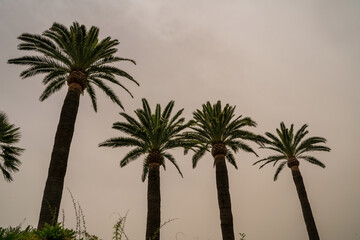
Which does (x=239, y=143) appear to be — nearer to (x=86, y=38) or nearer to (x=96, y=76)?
(x=96, y=76)

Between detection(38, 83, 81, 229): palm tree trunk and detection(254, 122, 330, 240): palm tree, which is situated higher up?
detection(254, 122, 330, 240): palm tree

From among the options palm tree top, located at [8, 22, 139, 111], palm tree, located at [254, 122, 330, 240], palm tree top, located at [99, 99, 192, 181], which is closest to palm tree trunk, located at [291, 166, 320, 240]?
palm tree, located at [254, 122, 330, 240]

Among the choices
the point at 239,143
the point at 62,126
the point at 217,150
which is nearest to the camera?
the point at 62,126

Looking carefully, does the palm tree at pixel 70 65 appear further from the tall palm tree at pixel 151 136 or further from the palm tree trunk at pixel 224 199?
the palm tree trunk at pixel 224 199

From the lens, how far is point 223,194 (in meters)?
18.2

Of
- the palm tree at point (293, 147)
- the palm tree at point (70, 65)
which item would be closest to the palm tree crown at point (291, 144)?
the palm tree at point (293, 147)

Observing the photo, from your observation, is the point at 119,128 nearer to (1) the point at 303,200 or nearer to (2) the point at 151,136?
(2) the point at 151,136

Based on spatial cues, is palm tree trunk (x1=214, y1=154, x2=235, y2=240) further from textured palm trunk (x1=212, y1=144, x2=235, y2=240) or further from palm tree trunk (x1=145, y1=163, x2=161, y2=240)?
palm tree trunk (x1=145, y1=163, x2=161, y2=240)

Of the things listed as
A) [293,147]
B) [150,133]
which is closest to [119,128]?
[150,133]

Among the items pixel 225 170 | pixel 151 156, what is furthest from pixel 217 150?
pixel 151 156

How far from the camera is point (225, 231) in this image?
17.0m

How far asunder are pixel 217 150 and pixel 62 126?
34.5ft

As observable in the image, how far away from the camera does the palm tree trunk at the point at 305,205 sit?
22.4 metres

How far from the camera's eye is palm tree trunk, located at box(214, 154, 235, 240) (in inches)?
668
